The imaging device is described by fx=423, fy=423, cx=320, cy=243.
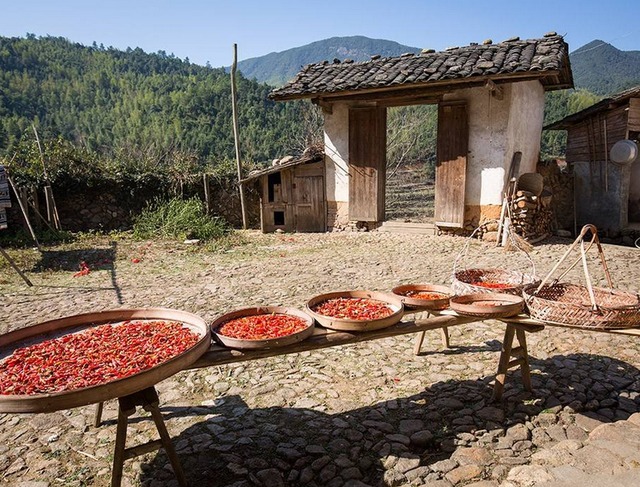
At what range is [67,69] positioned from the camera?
53.1 meters

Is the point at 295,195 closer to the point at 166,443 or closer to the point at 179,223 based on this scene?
the point at 179,223

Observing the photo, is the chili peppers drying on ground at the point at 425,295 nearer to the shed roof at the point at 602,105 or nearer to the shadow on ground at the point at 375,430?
the shadow on ground at the point at 375,430

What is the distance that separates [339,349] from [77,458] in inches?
92.3

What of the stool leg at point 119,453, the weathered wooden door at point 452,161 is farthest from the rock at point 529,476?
the weathered wooden door at point 452,161

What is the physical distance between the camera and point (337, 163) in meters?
11.2

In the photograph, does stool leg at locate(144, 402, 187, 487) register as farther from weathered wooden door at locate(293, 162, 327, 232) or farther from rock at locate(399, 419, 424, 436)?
weathered wooden door at locate(293, 162, 327, 232)

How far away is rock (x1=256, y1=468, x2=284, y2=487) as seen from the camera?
7.85 feet

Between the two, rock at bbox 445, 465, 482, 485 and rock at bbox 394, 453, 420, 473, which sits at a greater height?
rock at bbox 445, 465, 482, 485

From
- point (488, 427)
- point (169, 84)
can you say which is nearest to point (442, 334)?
point (488, 427)

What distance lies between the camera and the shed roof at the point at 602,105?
9.50 m

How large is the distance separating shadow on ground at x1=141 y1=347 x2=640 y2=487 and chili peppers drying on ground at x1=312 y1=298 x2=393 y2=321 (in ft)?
2.52

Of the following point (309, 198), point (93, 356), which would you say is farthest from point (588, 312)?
point (309, 198)

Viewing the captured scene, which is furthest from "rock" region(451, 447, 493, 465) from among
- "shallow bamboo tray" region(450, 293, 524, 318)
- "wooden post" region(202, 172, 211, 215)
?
"wooden post" region(202, 172, 211, 215)

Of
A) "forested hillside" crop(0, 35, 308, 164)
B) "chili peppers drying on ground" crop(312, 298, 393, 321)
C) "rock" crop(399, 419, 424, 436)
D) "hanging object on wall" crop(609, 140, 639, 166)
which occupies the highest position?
"forested hillside" crop(0, 35, 308, 164)
